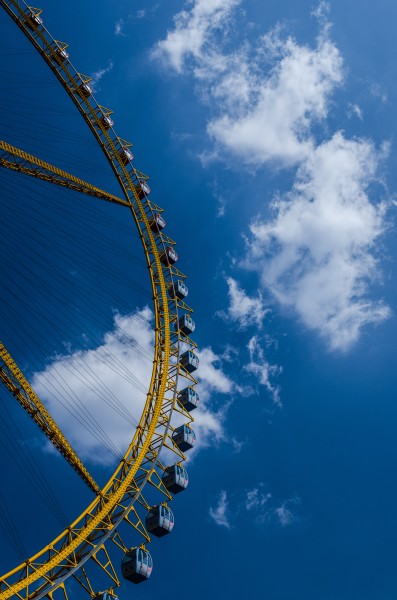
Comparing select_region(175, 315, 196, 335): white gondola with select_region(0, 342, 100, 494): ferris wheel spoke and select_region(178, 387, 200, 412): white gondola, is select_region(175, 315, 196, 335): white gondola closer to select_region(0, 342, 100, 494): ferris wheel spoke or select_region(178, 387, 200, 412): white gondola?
select_region(178, 387, 200, 412): white gondola

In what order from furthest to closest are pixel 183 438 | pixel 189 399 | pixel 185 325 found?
1. pixel 185 325
2. pixel 189 399
3. pixel 183 438

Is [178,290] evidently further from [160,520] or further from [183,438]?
[160,520]

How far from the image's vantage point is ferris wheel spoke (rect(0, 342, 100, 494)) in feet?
101

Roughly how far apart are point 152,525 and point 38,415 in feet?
37.9

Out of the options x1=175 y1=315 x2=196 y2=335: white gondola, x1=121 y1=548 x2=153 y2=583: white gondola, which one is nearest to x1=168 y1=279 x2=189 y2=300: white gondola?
x1=175 y1=315 x2=196 y2=335: white gondola

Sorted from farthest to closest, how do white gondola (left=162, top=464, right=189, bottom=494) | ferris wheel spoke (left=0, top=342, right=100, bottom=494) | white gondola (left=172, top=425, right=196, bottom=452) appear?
white gondola (left=172, top=425, right=196, bottom=452) < white gondola (left=162, top=464, right=189, bottom=494) < ferris wheel spoke (left=0, top=342, right=100, bottom=494)

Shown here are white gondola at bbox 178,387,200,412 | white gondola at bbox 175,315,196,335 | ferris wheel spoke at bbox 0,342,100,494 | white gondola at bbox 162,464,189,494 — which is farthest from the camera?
white gondola at bbox 175,315,196,335

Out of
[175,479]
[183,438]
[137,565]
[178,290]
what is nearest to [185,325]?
[178,290]

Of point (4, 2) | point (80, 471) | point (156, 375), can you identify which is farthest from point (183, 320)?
point (4, 2)

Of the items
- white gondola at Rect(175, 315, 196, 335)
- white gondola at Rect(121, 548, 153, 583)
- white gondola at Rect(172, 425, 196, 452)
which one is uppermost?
white gondola at Rect(175, 315, 196, 335)

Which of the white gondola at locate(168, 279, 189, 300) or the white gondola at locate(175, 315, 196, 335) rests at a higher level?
the white gondola at locate(168, 279, 189, 300)

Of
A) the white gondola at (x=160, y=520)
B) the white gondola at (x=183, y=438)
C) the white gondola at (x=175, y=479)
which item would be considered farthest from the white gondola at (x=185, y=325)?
the white gondola at (x=160, y=520)

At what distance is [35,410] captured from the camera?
1267 inches

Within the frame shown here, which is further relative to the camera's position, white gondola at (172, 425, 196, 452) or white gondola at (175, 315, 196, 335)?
white gondola at (175, 315, 196, 335)
